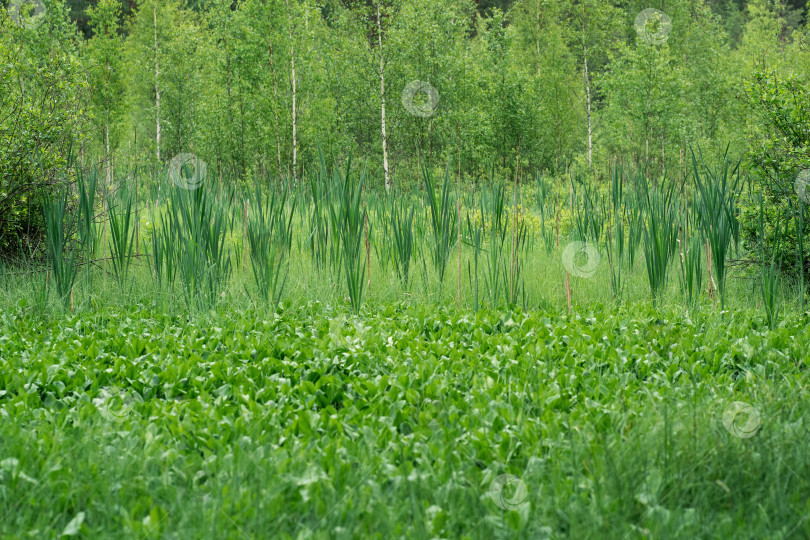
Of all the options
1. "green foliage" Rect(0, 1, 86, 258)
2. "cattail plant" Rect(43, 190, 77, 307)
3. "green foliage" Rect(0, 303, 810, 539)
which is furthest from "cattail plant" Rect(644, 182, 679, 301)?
"green foliage" Rect(0, 1, 86, 258)

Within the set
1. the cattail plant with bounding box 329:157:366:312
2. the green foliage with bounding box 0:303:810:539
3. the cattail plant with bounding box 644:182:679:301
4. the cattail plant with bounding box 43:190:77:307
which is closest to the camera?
the green foliage with bounding box 0:303:810:539

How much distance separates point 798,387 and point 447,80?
15456 millimetres

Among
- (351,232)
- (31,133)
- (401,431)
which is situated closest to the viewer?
(401,431)

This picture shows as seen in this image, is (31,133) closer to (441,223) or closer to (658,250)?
(441,223)

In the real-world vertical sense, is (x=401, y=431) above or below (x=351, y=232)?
below

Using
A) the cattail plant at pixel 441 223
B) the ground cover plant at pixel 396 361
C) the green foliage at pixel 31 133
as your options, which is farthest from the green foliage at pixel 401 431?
the green foliage at pixel 31 133

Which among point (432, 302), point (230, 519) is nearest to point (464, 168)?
point (432, 302)

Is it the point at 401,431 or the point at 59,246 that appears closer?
the point at 401,431

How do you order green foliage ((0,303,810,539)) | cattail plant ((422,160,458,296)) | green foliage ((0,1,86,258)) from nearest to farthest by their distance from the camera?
green foliage ((0,303,810,539)) → cattail plant ((422,160,458,296)) → green foliage ((0,1,86,258))

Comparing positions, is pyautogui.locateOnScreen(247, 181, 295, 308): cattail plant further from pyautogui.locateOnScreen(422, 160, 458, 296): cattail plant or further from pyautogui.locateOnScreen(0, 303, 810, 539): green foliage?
pyautogui.locateOnScreen(422, 160, 458, 296): cattail plant

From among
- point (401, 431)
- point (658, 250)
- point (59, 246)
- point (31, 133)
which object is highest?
point (31, 133)

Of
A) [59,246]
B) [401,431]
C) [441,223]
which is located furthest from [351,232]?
[401,431]

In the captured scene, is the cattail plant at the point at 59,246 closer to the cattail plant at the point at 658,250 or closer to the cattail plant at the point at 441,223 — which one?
the cattail plant at the point at 441,223

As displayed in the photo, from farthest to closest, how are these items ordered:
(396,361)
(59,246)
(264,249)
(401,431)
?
(264,249), (59,246), (396,361), (401,431)
